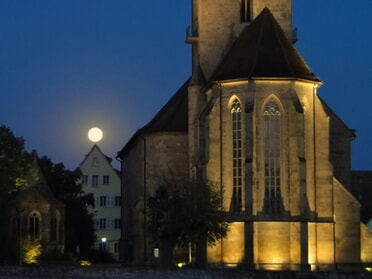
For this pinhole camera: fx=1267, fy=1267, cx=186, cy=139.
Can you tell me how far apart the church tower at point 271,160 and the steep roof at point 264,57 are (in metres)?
0.05

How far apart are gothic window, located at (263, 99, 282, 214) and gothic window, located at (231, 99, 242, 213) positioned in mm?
1392

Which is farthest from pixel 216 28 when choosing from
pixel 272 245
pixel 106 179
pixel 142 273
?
pixel 106 179

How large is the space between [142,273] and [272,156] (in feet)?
51.6

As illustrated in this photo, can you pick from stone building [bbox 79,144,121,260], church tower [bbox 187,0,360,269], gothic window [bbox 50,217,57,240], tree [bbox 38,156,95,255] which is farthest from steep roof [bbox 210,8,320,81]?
stone building [bbox 79,144,121,260]

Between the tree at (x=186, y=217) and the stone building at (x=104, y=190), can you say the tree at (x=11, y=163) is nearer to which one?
the tree at (x=186, y=217)

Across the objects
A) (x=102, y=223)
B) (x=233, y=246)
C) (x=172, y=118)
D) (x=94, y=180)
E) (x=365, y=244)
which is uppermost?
(x=172, y=118)

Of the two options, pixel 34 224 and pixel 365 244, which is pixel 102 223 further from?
pixel 365 244

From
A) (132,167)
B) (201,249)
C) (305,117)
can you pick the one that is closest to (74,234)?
(132,167)

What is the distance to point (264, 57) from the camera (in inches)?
2591

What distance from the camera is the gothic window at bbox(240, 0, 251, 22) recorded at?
234 feet

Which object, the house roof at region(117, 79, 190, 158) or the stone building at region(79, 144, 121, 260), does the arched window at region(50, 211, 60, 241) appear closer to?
the house roof at region(117, 79, 190, 158)

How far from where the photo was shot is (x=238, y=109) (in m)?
65.1

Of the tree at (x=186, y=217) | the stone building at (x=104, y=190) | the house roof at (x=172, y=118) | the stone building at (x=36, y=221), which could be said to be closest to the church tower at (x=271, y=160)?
the tree at (x=186, y=217)

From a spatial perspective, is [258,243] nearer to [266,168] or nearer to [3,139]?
[266,168]
